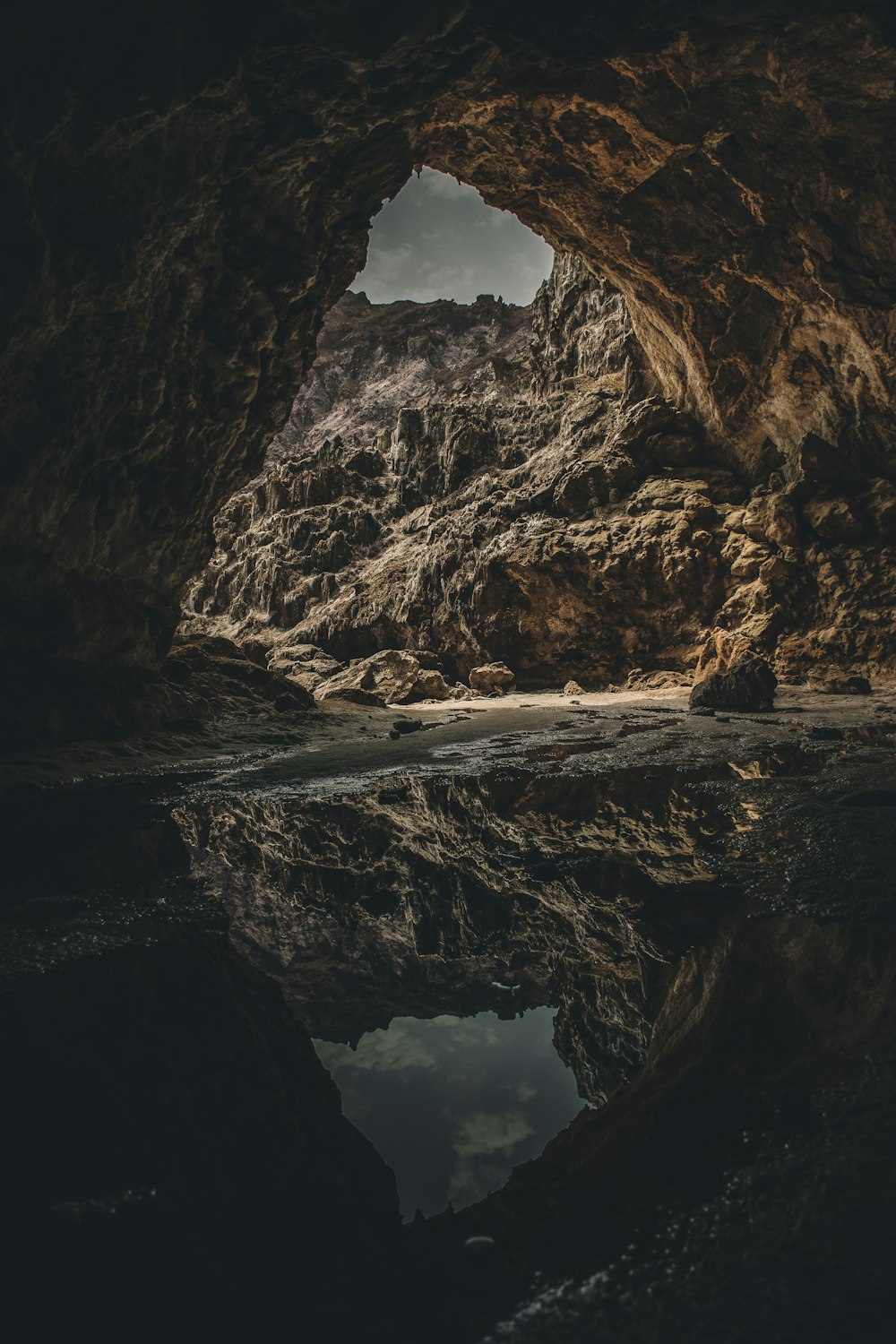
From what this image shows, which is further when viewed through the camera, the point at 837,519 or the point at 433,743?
the point at 837,519

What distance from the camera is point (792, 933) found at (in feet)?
6.93

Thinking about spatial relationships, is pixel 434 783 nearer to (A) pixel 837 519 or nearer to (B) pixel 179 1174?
(B) pixel 179 1174

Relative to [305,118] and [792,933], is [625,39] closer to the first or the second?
[305,118]

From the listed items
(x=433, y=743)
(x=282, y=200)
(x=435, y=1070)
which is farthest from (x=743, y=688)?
(x=435, y=1070)

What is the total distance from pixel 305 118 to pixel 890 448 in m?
16.4

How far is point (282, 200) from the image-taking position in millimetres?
8000

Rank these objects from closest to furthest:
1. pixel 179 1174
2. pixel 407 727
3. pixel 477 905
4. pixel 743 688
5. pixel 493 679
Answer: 1. pixel 179 1174
2. pixel 477 905
3. pixel 743 688
4. pixel 407 727
5. pixel 493 679

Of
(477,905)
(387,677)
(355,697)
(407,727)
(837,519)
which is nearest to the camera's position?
(477,905)

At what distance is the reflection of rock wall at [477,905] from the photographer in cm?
200

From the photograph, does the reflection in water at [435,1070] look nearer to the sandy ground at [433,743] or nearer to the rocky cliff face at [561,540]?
the sandy ground at [433,743]

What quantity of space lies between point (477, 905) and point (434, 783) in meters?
3.14

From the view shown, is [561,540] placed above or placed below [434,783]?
above

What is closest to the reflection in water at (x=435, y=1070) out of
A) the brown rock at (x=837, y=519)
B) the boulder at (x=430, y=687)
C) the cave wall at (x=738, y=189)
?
the cave wall at (x=738, y=189)

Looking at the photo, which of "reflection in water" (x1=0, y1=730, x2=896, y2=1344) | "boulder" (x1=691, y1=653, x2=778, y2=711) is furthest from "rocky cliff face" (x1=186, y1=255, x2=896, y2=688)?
"reflection in water" (x1=0, y1=730, x2=896, y2=1344)
